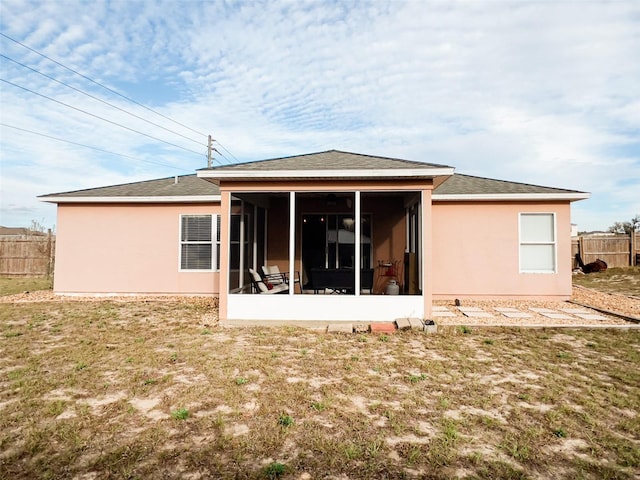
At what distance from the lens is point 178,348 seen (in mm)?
5469

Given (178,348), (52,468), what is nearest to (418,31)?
(178,348)

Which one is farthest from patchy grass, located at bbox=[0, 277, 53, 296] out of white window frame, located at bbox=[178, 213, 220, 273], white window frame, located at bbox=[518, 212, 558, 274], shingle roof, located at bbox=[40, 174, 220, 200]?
white window frame, located at bbox=[518, 212, 558, 274]

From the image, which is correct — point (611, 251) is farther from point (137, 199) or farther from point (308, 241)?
point (137, 199)

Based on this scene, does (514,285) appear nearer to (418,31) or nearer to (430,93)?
(418,31)

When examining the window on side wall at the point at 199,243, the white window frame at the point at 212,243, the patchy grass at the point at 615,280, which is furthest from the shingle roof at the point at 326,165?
the patchy grass at the point at 615,280

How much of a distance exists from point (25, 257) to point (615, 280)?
24.8m

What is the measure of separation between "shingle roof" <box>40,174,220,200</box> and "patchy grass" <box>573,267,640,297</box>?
13.2 m

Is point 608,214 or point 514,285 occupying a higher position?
point 608,214

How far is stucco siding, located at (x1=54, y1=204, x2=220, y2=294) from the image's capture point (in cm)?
1069

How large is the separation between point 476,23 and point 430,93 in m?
5.16

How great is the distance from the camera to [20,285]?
13.4m

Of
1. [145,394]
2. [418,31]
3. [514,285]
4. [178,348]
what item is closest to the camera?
[145,394]

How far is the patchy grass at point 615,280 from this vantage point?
11.8m

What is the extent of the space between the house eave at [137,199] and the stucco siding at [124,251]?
22 cm
